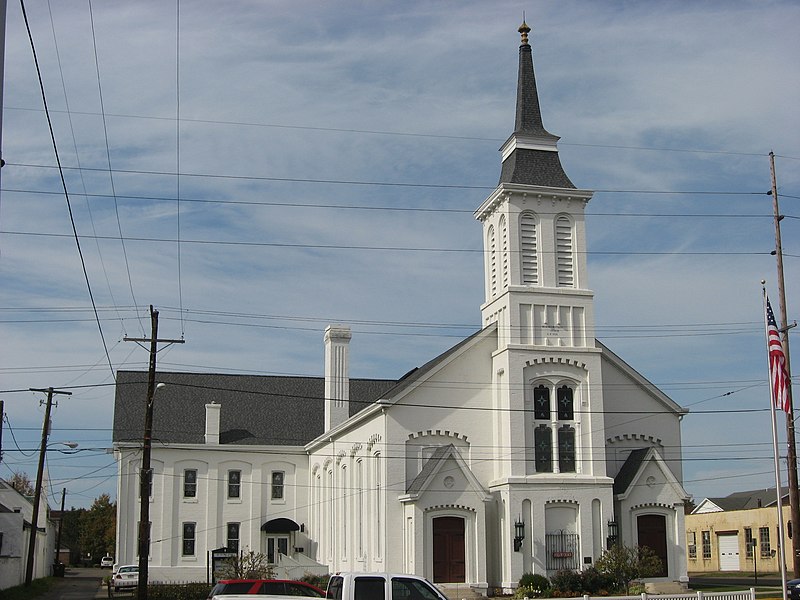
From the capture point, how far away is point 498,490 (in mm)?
39156

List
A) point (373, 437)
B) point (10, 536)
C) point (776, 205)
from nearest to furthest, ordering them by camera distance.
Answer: point (776, 205)
point (373, 437)
point (10, 536)

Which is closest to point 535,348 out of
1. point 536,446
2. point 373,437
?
point 536,446

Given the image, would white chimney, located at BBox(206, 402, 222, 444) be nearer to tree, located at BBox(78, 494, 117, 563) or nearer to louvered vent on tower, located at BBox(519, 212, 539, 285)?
louvered vent on tower, located at BBox(519, 212, 539, 285)

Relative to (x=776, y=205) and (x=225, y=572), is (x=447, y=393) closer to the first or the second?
(x=225, y=572)

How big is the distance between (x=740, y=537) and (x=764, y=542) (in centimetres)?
387

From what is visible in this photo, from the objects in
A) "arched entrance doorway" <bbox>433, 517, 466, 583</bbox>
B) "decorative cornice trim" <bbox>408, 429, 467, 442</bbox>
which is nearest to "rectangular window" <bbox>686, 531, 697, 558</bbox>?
"decorative cornice trim" <bbox>408, 429, 467, 442</bbox>

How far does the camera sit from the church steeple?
41.8 m

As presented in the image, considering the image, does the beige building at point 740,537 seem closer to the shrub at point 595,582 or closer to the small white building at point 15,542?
the shrub at point 595,582

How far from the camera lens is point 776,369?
29.7 meters

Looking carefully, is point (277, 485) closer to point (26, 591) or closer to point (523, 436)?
point (26, 591)

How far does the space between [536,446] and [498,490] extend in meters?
2.29

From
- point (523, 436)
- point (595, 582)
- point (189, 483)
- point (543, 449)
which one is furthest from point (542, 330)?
Answer: point (189, 483)

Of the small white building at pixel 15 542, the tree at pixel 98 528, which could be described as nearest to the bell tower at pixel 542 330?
the small white building at pixel 15 542

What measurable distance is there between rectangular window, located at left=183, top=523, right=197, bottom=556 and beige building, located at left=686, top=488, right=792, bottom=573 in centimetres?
3279
